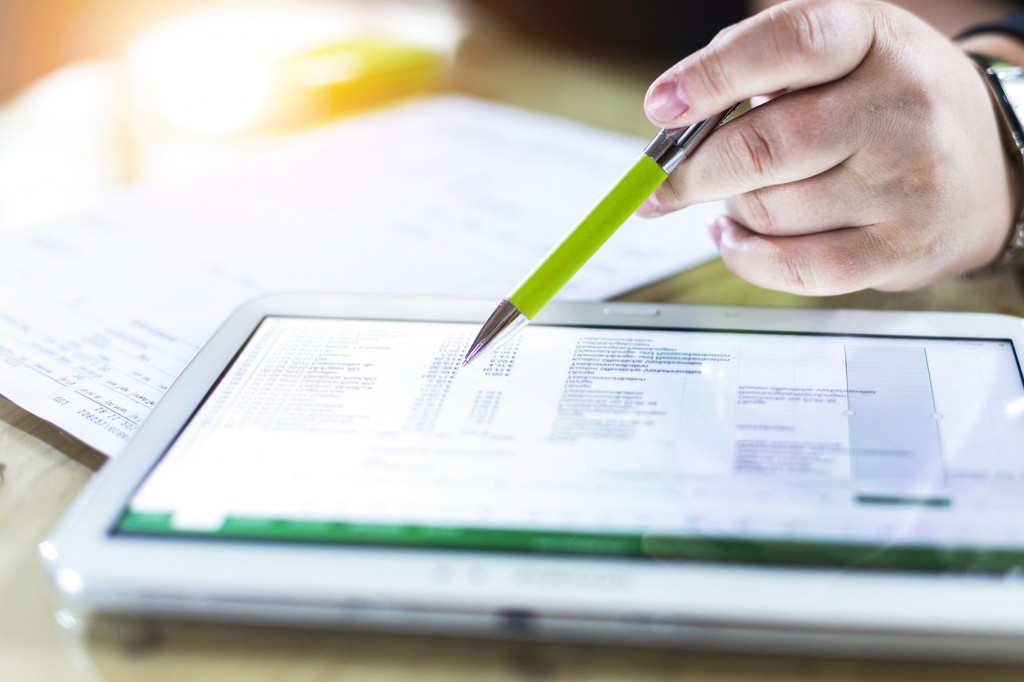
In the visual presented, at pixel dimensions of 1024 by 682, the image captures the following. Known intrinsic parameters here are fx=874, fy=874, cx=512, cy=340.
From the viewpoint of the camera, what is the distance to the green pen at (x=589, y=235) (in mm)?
429

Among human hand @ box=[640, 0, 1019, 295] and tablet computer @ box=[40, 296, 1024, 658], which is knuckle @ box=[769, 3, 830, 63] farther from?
tablet computer @ box=[40, 296, 1024, 658]

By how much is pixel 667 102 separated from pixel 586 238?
0.26 ft

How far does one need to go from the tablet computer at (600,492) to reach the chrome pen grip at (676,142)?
9 centimetres

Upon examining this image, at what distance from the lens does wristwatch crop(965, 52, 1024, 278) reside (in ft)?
1.76

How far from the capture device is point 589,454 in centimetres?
35

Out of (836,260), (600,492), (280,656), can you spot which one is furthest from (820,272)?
(280,656)

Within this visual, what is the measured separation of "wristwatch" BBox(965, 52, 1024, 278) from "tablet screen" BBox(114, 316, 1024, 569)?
181mm

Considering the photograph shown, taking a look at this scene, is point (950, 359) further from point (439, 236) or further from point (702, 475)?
point (439, 236)

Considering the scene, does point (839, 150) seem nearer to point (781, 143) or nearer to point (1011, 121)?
point (781, 143)

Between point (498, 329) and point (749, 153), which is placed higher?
point (749, 153)

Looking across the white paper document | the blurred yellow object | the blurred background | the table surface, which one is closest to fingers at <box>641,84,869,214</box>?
the white paper document

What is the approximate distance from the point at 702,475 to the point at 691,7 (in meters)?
0.91

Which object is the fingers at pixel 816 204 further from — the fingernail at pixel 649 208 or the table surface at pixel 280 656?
the table surface at pixel 280 656

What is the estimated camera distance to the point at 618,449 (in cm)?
35
